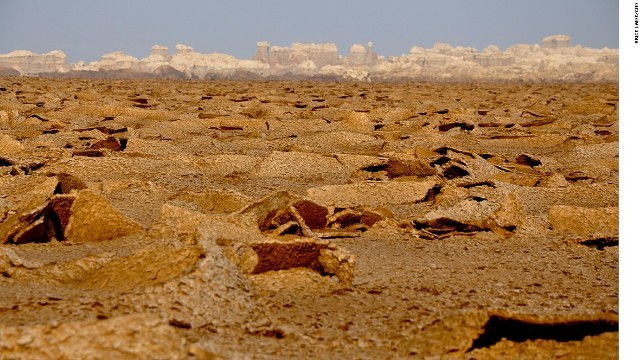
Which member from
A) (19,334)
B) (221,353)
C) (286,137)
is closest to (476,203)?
(221,353)

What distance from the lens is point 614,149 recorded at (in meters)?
6.25

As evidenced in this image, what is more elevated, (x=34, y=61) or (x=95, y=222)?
(x=34, y=61)

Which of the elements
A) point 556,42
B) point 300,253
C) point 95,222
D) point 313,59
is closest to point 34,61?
point 313,59

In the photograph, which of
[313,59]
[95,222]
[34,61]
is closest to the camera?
[95,222]

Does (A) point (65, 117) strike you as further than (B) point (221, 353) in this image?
Yes

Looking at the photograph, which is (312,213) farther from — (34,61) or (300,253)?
(34,61)

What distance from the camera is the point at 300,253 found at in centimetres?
249

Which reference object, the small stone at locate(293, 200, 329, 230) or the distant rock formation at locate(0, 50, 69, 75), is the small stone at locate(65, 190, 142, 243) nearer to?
the small stone at locate(293, 200, 329, 230)

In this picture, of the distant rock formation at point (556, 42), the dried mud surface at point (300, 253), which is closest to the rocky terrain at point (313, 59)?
the distant rock formation at point (556, 42)

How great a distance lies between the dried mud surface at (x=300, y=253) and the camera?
182 cm

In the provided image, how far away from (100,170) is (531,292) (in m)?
3.24

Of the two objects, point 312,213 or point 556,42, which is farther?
point 556,42
